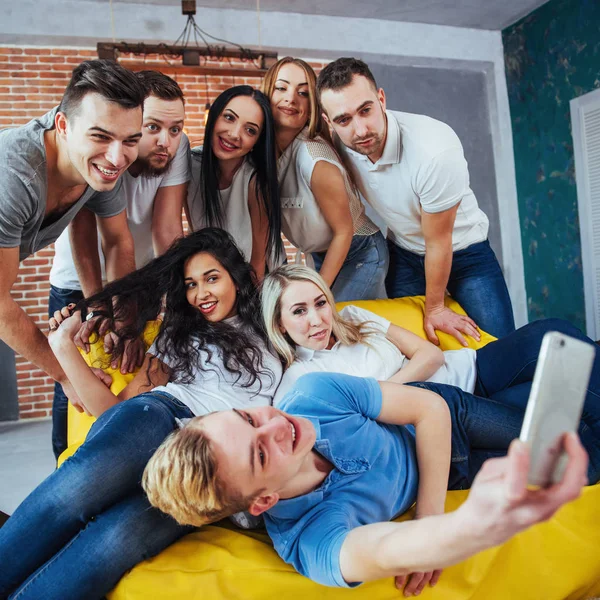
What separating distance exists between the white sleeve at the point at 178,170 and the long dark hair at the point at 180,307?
285 millimetres

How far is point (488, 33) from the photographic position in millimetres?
6156

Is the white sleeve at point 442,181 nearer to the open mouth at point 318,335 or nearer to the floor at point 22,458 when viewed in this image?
the open mouth at point 318,335

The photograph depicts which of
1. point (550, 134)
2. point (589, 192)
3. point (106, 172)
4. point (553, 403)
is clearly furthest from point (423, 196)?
point (550, 134)

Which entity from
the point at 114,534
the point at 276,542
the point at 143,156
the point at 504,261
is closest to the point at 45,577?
the point at 114,534

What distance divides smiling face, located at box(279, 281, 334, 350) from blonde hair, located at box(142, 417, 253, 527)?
84cm

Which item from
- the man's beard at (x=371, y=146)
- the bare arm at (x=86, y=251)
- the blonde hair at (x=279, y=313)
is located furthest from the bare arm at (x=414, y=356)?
the bare arm at (x=86, y=251)

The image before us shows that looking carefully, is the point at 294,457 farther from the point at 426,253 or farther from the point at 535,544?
the point at 426,253

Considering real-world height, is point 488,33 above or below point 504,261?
above

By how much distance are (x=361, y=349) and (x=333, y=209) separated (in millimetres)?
674

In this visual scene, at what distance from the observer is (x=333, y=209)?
2555 millimetres

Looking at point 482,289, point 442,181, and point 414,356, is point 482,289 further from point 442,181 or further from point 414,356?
point 414,356

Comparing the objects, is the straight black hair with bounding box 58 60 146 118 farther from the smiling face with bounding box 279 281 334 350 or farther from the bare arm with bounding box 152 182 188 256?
the smiling face with bounding box 279 281 334 350

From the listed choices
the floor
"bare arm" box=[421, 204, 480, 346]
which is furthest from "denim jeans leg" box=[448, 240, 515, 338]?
the floor

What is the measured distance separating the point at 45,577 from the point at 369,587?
70 centimetres
